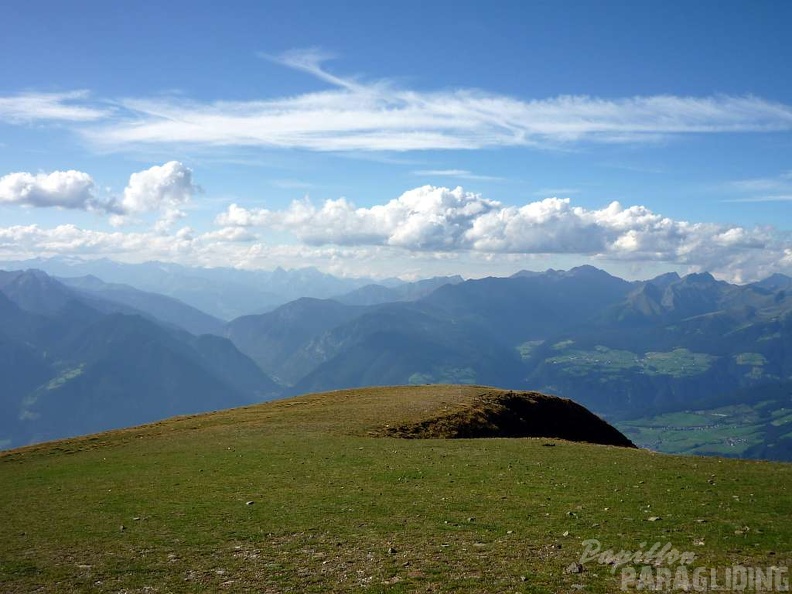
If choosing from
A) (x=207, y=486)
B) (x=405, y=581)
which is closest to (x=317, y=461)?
(x=207, y=486)

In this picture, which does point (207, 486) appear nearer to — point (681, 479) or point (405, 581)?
point (405, 581)

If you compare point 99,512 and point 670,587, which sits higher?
point 670,587

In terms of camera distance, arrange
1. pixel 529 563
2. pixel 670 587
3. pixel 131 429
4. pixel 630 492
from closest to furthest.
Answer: pixel 670 587
pixel 529 563
pixel 630 492
pixel 131 429

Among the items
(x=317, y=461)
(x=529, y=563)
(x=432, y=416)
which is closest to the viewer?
(x=529, y=563)

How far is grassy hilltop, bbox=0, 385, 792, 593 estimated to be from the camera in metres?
17.7

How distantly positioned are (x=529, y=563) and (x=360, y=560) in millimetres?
5698

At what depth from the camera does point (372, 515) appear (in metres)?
23.6

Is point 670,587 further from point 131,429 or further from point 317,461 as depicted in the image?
point 131,429

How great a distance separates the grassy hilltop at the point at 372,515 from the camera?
17734 millimetres

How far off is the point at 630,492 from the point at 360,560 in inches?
575

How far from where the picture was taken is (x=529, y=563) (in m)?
17.5

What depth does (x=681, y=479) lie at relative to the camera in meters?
28.7

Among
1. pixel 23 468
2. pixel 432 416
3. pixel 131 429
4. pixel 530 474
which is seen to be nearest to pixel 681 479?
pixel 530 474

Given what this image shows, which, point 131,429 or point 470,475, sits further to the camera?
point 131,429
